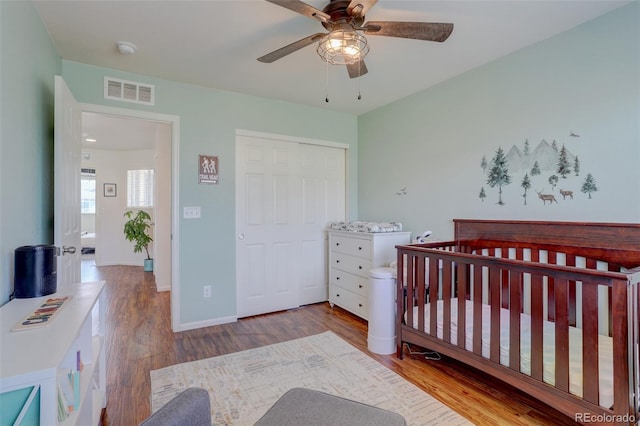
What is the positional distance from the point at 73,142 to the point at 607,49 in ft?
11.9

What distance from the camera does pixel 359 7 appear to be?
155cm

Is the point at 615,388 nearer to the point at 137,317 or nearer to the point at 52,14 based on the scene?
the point at 52,14

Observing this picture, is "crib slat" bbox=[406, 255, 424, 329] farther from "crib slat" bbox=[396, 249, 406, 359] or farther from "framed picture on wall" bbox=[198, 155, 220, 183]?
"framed picture on wall" bbox=[198, 155, 220, 183]

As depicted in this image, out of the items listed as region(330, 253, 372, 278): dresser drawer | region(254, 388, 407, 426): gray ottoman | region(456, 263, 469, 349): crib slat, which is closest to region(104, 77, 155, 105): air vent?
region(330, 253, 372, 278): dresser drawer

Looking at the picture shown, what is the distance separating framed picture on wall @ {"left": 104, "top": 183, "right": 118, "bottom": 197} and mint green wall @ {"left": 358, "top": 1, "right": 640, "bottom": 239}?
5798 mm

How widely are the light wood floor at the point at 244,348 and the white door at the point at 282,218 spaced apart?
0.27 metres

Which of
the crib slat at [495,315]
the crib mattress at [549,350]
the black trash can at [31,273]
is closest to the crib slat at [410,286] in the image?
the crib mattress at [549,350]

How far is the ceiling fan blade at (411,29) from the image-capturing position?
161 centimetres

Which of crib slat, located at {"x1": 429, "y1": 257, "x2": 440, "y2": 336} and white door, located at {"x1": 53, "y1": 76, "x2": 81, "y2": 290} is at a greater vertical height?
white door, located at {"x1": 53, "y1": 76, "x2": 81, "y2": 290}

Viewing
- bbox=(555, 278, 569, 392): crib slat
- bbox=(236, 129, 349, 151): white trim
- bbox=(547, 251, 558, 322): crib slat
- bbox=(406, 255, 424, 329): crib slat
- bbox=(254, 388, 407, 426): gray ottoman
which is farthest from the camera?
bbox=(236, 129, 349, 151): white trim

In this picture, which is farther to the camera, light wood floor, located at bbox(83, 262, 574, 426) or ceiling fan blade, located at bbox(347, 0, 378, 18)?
light wood floor, located at bbox(83, 262, 574, 426)

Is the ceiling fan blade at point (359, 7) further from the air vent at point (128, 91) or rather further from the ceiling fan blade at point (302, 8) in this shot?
the air vent at point (128, 91)

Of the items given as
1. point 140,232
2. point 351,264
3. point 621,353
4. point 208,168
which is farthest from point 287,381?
point 140,232

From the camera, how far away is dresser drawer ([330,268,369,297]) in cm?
316
